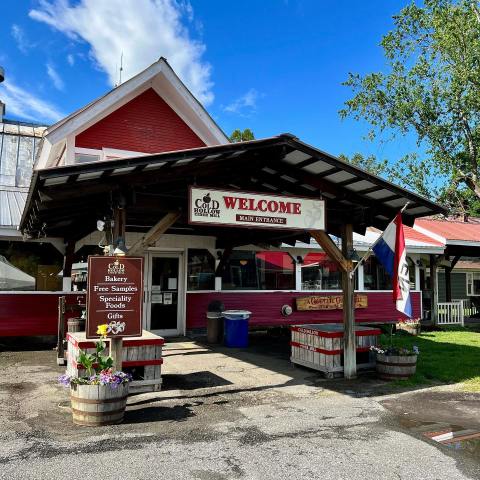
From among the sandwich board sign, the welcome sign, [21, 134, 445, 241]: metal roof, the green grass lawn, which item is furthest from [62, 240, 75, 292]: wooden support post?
the green grass lawn

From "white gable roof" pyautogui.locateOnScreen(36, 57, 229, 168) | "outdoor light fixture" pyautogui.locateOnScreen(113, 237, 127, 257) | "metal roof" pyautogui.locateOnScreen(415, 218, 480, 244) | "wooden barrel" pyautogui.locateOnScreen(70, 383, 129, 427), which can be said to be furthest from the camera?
"metal roof" pyautogui.locateOnScreen(415, 218, 480, 244)

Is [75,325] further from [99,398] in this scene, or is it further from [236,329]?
[99,398]

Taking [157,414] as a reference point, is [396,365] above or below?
above

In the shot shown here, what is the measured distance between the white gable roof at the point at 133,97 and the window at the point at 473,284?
23631 mm

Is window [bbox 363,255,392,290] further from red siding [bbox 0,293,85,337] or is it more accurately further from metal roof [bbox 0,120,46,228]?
metal roof [bbox 0,120,46,228]

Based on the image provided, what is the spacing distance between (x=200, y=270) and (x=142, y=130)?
4566mm

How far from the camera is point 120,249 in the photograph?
7.07 metres

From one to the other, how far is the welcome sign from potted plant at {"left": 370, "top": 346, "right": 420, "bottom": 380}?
2.69 metres

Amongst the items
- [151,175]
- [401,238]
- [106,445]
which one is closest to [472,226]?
[401,238]

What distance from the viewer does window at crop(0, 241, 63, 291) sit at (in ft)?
39.9

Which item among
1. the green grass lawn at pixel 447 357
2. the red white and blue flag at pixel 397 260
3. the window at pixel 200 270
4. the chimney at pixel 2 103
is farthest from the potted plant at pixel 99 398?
the chimney at pixel 2 103

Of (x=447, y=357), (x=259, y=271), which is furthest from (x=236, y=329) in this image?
(x=447, y=357)

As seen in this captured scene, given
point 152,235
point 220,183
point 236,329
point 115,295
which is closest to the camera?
point 115,295

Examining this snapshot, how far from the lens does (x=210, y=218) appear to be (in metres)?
7.43
